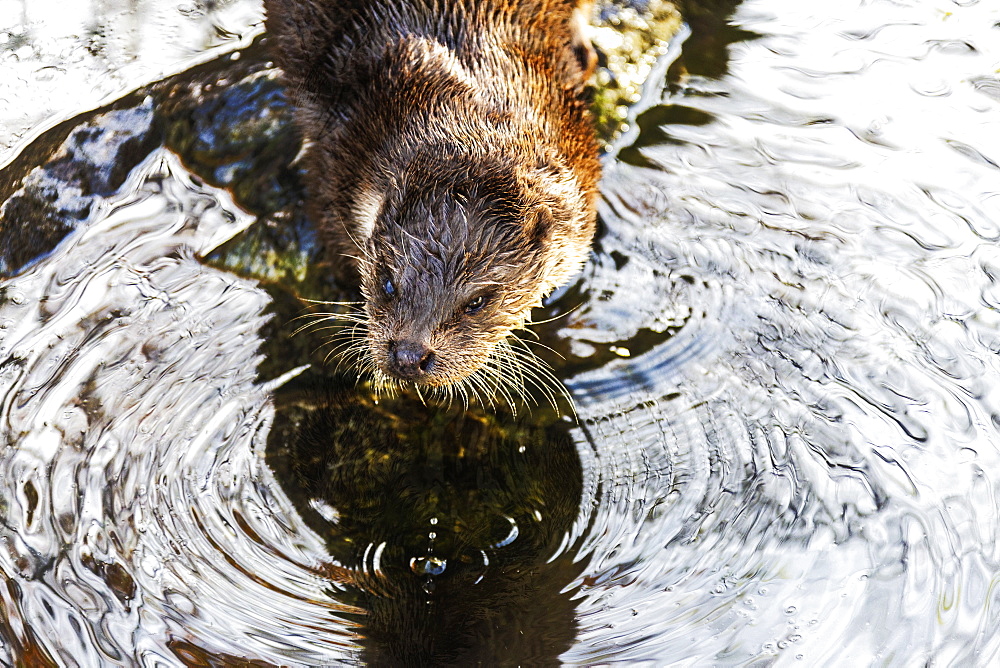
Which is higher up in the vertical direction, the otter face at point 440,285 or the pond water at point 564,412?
the otter face at point 440,285

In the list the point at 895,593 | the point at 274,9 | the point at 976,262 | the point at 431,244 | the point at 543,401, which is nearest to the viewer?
the point at 895,593

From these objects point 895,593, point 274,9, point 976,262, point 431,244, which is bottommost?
point 895,593

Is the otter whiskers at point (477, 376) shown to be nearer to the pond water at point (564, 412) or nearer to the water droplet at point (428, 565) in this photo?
the pond water at point (564, 412)

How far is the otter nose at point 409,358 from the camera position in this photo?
9.11 ft

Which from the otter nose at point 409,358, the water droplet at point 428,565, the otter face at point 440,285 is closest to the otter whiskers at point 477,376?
the otter face at point 440,285

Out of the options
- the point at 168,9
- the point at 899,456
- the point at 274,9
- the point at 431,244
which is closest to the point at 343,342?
the point at 431,244

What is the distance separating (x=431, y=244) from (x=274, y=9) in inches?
57.6

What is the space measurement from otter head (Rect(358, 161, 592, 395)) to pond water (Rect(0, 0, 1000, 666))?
32cm

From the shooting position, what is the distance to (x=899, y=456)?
9.71 ft

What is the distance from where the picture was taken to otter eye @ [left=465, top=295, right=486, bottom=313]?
295 cm

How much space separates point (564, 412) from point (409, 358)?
61 cm

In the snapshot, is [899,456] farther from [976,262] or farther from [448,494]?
[448,494]

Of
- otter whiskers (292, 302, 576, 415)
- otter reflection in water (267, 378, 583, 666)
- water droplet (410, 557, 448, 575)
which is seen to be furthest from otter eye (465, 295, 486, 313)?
water droplet (410, 557, 448, 575)

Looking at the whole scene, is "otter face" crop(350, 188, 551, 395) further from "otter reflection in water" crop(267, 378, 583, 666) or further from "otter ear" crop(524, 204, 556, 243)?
"otter reflection in water" crop(267, 378, 583, 666)
